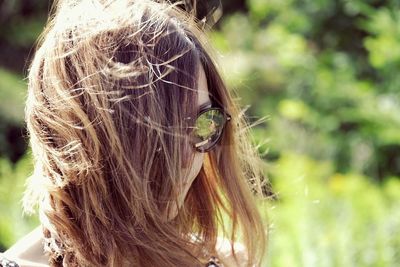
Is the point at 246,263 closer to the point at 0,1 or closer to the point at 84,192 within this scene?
the point at 84,192

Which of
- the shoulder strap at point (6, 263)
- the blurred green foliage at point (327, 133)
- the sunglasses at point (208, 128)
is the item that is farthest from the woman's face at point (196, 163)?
the blurred green foliage at point (327, 133)

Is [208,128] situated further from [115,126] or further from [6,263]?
[6,263]

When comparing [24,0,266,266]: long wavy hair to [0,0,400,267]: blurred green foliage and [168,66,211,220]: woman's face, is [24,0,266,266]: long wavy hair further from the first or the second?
[0,0,400,267]: blurred green foliage

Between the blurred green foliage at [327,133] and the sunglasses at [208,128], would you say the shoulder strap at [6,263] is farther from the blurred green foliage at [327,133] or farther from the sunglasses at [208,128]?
the blurred green foliage at [327,133]

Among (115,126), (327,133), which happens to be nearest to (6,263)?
(115,126)

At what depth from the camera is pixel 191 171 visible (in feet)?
→ 5.44

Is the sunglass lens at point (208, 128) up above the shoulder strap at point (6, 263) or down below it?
above

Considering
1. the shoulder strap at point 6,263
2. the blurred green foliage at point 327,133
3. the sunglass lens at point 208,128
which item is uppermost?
the sunglass lens at point 208,128

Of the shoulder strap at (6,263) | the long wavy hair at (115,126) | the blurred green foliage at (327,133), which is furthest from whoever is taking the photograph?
the blurred green foliage at (327,133)

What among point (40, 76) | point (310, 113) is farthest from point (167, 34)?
point (310, 113)

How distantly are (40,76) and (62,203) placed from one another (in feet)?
0.91

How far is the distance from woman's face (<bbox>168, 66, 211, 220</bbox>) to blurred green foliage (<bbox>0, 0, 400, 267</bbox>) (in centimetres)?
130

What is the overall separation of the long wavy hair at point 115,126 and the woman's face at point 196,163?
2 cm

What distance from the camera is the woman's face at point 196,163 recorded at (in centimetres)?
160
